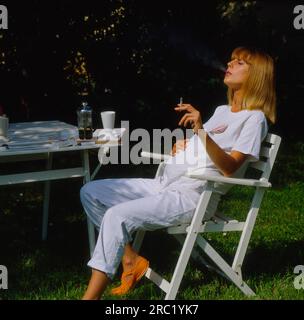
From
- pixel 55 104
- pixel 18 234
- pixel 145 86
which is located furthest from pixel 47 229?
pixel 145 86

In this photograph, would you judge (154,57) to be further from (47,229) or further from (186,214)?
(186,214)

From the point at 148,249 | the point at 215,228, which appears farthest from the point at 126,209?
the point at 148,249

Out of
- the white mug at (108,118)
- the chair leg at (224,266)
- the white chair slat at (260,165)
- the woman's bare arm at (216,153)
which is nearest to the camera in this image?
the woman's bare arm at (216,153)

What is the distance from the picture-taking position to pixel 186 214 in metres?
3.62

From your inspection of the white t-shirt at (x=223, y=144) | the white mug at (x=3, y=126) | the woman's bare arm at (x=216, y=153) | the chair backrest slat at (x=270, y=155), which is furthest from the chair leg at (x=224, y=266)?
the white mug at (x=3, y=126)

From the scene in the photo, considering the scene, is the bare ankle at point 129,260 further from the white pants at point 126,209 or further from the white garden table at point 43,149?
the white garden table at point 43,149

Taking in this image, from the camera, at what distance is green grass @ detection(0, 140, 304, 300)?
3955 mm

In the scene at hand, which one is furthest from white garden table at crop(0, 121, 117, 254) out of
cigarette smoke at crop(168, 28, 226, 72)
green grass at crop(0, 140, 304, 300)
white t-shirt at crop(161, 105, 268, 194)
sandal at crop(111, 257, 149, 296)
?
cigarette smoke at crop(168, 28, 226, 72)

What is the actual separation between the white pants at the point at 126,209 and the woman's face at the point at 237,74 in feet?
2.23

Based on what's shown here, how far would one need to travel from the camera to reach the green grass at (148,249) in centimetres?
396

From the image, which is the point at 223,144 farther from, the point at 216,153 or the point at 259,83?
the point at 259,83

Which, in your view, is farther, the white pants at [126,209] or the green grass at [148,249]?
the green grass at [148,249]

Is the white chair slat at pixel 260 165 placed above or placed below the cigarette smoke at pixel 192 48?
below

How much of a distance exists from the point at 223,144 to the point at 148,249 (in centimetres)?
138
